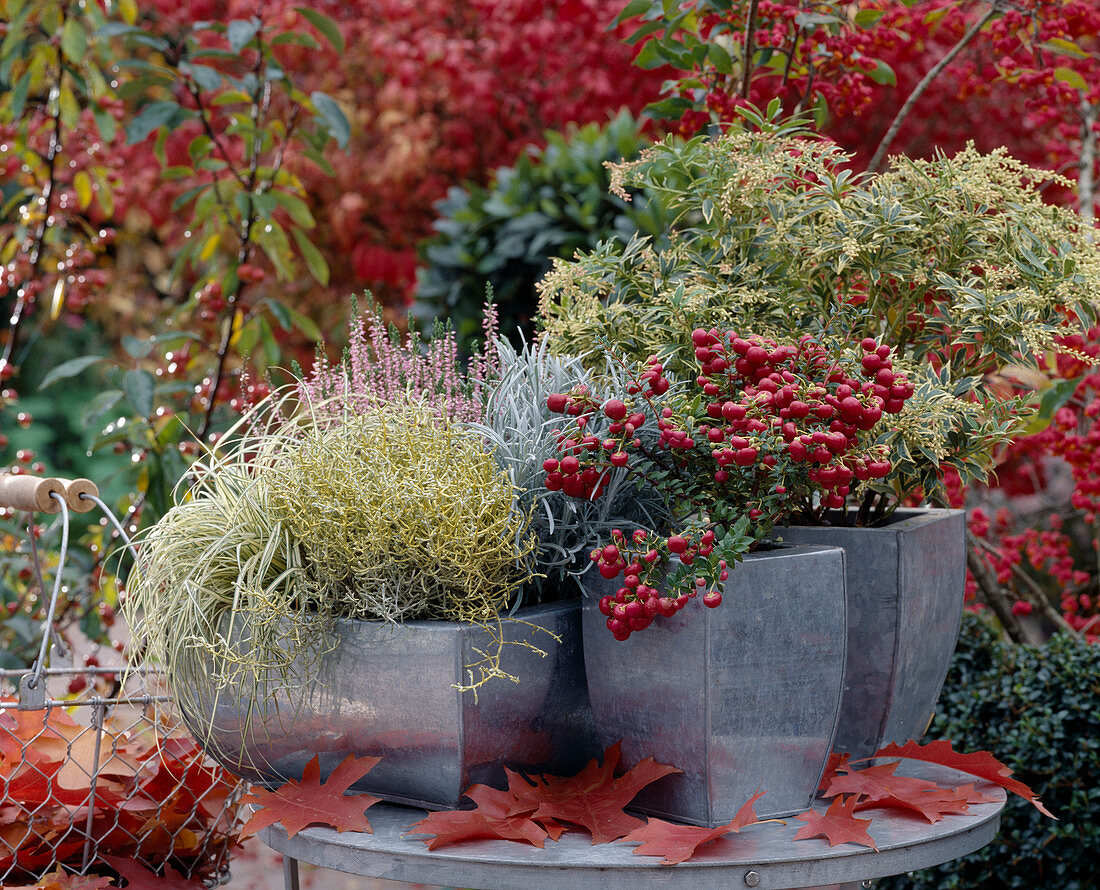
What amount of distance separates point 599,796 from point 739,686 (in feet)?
0.61

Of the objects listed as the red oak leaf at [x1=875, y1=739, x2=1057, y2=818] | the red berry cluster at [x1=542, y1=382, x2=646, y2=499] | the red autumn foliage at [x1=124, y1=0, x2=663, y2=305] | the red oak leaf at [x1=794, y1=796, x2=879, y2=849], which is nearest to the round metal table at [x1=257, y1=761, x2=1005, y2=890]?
the red oak leaf at [x1=794, y1=796, x2=879, y2=849]

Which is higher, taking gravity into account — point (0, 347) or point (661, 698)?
point (0, 347)

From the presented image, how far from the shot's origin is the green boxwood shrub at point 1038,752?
1655 millimetres

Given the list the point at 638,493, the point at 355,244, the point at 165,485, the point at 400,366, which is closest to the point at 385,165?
the point at 355,244

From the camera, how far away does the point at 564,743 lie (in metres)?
1.07

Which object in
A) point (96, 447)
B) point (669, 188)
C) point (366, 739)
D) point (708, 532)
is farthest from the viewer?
point (96, 447)

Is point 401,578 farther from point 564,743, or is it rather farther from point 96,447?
point 96,447

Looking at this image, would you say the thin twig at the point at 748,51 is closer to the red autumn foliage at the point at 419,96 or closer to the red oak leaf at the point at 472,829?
the red oak leaf at the point at 472,829

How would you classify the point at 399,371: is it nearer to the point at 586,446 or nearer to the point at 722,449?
the point at 586,446

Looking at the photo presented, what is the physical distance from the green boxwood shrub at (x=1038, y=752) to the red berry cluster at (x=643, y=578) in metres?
1.09

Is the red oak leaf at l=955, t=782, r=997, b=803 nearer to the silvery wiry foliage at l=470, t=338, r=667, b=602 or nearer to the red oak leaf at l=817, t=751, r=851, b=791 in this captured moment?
the red oak leaf at l=817, t=751, r=851, b=791

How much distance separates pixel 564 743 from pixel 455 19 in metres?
3.56

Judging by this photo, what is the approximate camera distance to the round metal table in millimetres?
880

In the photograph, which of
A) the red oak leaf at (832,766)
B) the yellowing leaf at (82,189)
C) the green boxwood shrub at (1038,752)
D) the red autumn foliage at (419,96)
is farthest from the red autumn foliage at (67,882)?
the red autumn foliage at (419,96)
